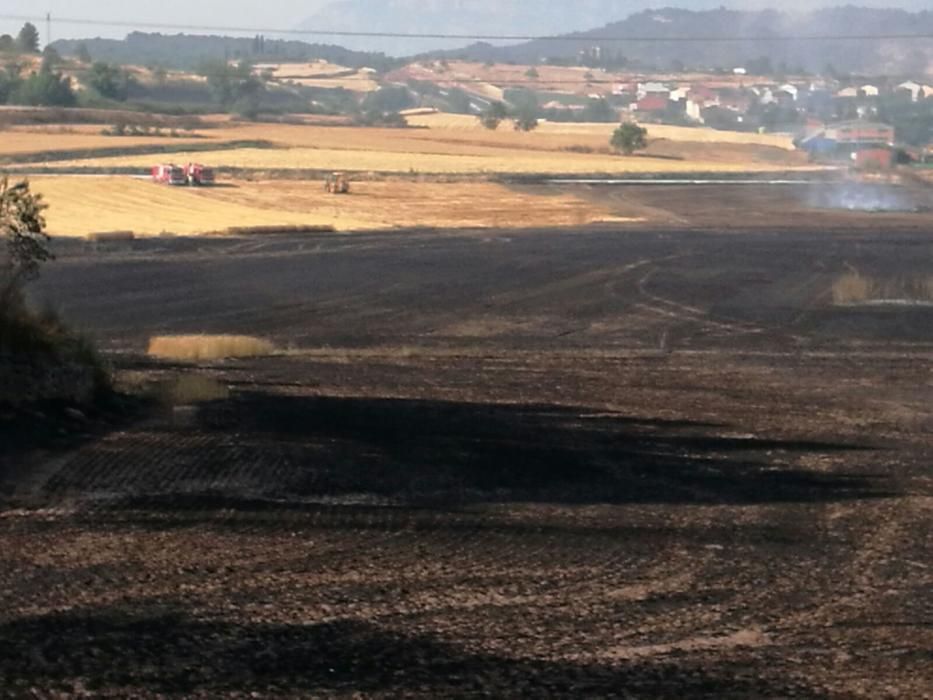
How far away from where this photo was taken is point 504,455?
17500 mm

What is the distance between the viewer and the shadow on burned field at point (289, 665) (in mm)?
9305

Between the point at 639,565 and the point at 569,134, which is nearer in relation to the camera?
the point at 639,565

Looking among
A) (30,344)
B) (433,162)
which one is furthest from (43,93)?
(30,344)

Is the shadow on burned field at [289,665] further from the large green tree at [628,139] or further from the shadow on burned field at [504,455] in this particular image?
the large green tree at [628,139]

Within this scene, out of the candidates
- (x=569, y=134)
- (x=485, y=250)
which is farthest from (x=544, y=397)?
(x=569, y=134)

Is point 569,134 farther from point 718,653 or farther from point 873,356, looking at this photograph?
point 718,653

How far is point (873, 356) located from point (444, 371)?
26.7 feet

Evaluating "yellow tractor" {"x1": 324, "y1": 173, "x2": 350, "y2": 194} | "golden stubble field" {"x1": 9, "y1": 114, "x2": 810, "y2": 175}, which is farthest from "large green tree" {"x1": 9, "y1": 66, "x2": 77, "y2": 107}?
"yellow tractor" {"x1": 324, "y1": 173, "x2": 350, "y2": 194}

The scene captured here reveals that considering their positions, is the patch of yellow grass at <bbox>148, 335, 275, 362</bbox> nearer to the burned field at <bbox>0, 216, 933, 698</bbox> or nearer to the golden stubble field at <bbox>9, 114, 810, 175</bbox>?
the burned field at <bbox>0, 216, 933, 698</bbox>

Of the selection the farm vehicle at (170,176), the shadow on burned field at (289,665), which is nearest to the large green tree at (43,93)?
the farm vehicle at (170,176)

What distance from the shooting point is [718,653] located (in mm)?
10312

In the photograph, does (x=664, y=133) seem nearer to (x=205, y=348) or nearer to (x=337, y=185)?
(x=337, y=185)

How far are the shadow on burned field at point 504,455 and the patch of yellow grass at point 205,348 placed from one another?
→ 5.41 m

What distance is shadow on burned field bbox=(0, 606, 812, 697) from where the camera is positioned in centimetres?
930
